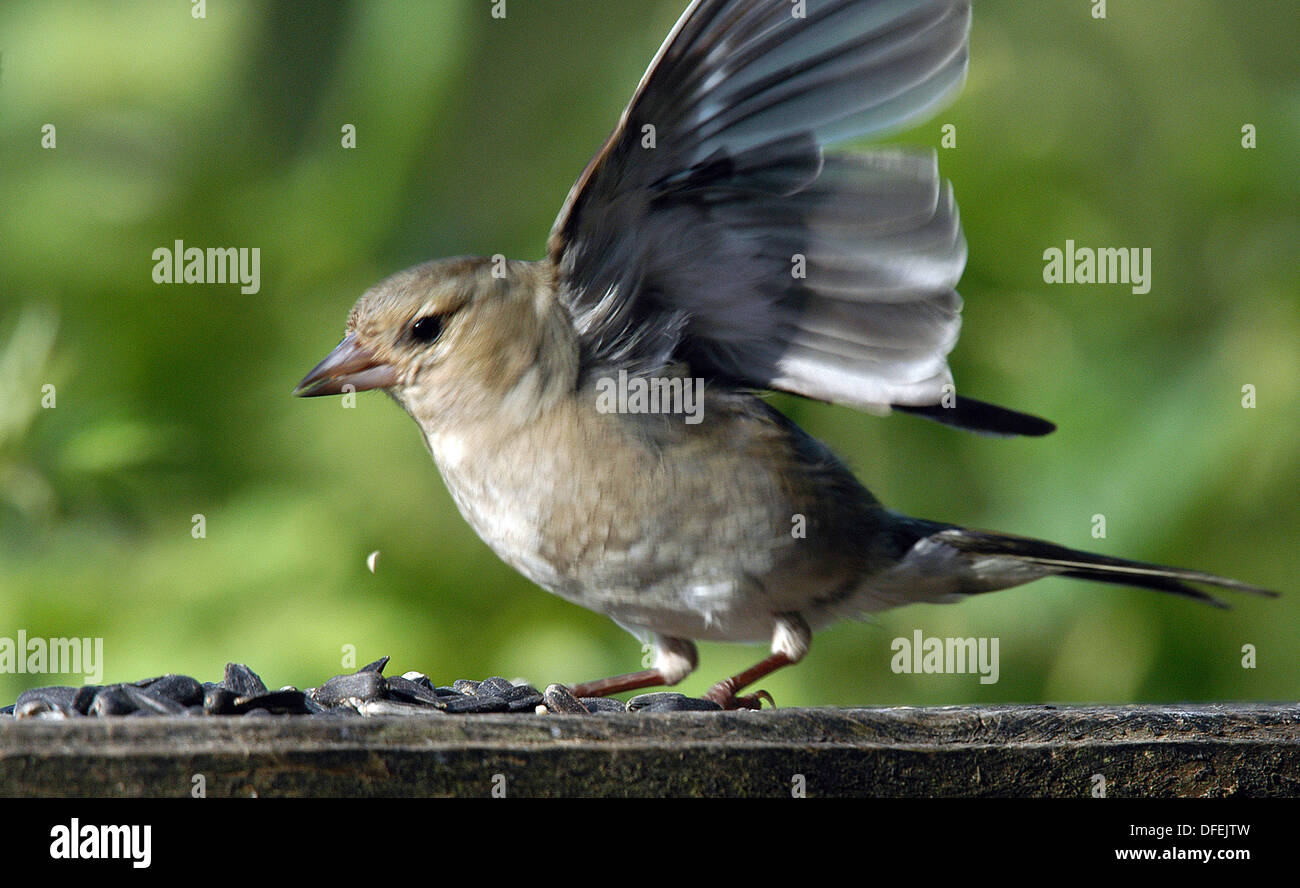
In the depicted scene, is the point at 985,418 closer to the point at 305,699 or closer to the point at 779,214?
the point at 779,214

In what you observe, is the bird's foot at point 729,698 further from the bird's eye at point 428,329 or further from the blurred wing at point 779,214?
the bird's eye at point 428,329

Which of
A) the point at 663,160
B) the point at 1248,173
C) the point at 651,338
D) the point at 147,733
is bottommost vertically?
the point at 147,733

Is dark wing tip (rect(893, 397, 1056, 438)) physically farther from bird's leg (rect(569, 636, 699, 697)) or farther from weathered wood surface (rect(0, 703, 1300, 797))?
weathered wood surface (rect(0, 703, 1300, 797))

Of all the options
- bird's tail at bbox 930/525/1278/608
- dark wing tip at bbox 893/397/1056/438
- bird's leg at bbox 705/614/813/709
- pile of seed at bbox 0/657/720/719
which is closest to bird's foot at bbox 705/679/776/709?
bird's leg at bbox 705/614/813/709

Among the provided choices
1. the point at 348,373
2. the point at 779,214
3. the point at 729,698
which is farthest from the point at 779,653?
the point at 348,373

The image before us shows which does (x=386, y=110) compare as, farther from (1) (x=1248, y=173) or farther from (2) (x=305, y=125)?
(1) (x=1248, y=173)
